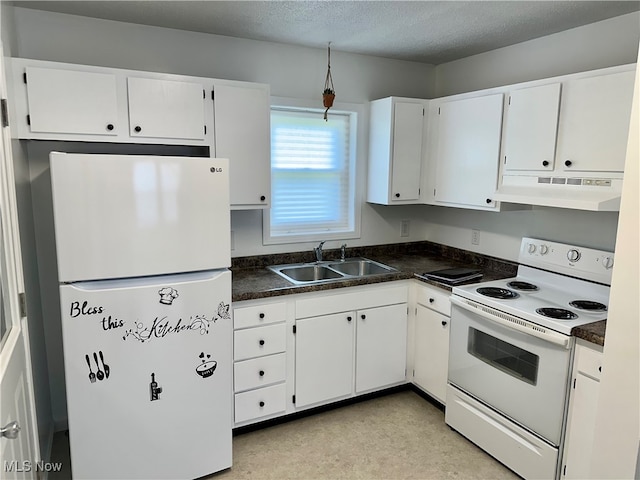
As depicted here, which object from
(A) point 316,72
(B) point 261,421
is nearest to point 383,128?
(A) point 316,72

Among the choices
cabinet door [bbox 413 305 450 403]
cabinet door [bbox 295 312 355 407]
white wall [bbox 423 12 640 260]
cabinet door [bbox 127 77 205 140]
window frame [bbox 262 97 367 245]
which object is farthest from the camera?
window frame [bbox 262 97 367 245]

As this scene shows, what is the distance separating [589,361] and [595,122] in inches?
46.4

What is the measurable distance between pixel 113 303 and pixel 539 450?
215 cm

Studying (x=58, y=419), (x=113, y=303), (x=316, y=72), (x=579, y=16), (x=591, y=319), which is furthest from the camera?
(x=316, y=72)

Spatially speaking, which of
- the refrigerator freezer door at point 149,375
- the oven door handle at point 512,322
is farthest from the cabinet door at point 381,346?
the refrigerator freezer door at point 149,375

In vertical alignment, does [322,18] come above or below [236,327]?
above

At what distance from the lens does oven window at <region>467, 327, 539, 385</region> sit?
2203mm

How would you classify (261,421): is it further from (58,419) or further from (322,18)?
(322,18)

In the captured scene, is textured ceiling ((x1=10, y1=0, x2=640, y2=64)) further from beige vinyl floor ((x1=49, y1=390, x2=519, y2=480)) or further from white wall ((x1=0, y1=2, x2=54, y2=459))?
beige vinyl floor ((x1=49, y1=390, x2=519, y2=480))

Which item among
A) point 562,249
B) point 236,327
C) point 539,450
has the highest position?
point 562,249

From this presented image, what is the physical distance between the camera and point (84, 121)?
2.22 metres

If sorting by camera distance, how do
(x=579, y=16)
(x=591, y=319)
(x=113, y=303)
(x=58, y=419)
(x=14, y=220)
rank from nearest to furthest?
(x=14, y=220), (x=113, y=303), (x=591, y=319), (x=579, y=16), (x=58, y=419)

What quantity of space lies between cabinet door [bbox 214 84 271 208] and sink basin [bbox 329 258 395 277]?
32.7 inches

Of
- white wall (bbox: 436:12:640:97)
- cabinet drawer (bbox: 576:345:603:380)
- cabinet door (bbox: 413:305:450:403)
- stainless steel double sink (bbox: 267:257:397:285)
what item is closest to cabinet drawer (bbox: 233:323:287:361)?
stainless steel double sink (bbox: 267:257:397:285)
